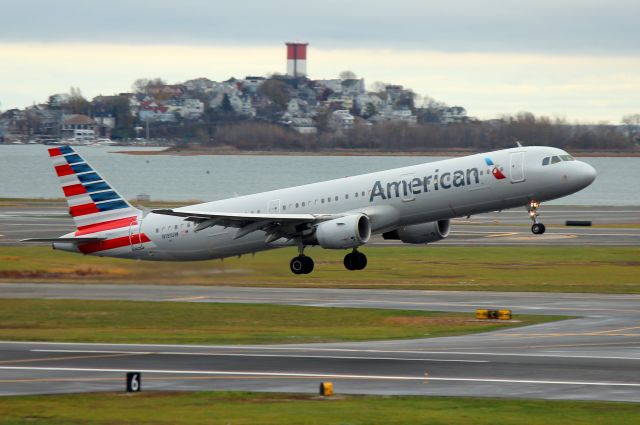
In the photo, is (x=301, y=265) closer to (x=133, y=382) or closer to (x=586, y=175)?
(x=586, y=175)

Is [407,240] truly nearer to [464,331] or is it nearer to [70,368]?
[464,331]

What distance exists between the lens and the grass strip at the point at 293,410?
25.5 meters

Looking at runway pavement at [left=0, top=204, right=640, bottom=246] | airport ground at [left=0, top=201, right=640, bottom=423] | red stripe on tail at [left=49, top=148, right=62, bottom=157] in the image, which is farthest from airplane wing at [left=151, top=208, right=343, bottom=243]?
runway pavement at [left=0, top=204, right=640, bottom=246]

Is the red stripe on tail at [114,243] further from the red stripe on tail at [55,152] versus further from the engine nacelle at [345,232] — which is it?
the engine nacelle at [345,232]

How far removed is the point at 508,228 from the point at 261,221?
1906 inches

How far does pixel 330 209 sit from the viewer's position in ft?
183

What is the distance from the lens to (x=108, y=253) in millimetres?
59219

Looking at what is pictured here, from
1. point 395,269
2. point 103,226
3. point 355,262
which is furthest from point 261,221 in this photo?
point 395,269

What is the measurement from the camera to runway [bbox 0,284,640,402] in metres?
29.4

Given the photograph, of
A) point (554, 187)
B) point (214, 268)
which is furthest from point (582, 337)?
point (214, 268)

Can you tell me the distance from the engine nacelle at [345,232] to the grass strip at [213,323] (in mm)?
5172

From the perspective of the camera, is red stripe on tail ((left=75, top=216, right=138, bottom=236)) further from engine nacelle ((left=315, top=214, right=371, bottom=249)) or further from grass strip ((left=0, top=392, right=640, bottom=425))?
grass strip ((left=0, top=392, right=640, bottom=425))

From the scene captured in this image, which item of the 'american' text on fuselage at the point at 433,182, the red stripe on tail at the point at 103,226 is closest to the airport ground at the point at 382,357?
the red stripe on tail at the point at 103,226

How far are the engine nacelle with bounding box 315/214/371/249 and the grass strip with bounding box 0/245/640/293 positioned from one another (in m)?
3.68
